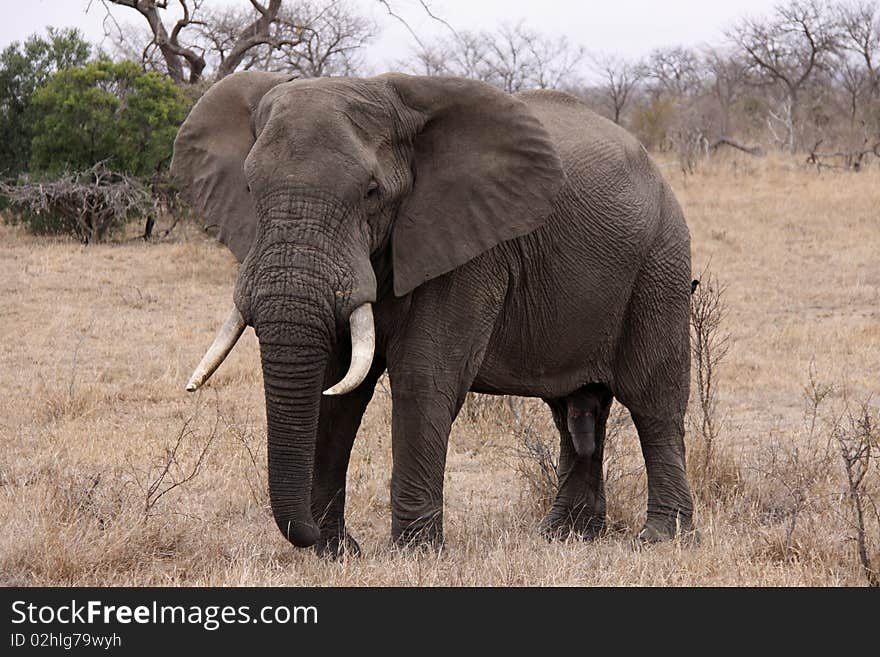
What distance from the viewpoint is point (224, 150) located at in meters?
4.55

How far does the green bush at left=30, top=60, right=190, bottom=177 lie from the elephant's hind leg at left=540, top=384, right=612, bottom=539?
12.9 meters

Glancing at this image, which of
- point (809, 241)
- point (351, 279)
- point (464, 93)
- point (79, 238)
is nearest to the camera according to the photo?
point (351, 279)

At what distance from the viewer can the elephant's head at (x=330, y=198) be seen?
3844 millimetres

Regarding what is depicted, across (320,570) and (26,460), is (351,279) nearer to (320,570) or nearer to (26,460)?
(320,570)

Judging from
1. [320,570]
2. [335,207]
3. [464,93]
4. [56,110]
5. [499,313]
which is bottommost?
[320,570]

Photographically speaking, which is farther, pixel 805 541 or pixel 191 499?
pixel 191 499

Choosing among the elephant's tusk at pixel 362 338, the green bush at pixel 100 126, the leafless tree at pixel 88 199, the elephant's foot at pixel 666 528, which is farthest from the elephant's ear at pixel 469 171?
the green bush at pixel 100 126

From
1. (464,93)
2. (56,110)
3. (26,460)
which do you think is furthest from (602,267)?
(56,110)

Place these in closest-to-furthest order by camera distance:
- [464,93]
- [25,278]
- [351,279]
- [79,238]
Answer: [351,279] → [464,93] → [25,278] → [79,238]

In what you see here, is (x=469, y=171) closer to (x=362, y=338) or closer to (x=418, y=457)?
(x=362, y=338)

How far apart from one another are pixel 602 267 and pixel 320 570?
169 centimetres

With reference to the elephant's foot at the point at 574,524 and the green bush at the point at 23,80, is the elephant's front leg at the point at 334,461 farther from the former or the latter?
the green bush at the point at 23,80

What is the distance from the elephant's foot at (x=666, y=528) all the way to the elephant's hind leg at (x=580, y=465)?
0.26 meters

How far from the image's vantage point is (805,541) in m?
4.67
